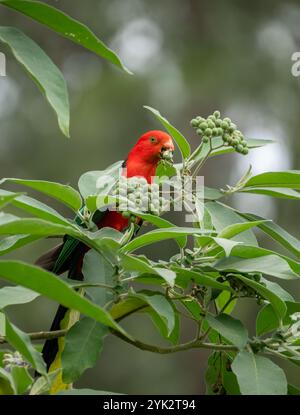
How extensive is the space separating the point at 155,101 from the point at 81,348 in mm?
9104

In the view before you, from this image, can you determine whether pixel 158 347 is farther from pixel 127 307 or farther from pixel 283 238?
pixel 283 238

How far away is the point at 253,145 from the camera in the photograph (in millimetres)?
2215

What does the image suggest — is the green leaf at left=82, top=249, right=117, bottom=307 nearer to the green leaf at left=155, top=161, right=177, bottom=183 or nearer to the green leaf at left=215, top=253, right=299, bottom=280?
the green leaf at left=215, top=253, right=299, bottom=280

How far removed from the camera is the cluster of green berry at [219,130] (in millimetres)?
1933

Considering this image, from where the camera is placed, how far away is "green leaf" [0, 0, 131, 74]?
1.56 metres

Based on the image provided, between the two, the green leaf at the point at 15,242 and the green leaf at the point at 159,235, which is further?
the green leaf at the point at 15,242

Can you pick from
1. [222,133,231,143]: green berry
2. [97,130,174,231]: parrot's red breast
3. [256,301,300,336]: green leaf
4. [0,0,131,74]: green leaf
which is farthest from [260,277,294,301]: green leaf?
[97,130,174,231]: parrot's red breast

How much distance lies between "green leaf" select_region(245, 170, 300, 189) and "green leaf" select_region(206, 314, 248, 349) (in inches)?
15.9

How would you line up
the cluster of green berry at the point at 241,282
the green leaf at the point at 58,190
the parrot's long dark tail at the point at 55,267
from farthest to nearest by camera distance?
the parrot's long dark tail at the point at 55,267
the cluster of green berry at the point at 241,282
the green leaf at the point at 58,190

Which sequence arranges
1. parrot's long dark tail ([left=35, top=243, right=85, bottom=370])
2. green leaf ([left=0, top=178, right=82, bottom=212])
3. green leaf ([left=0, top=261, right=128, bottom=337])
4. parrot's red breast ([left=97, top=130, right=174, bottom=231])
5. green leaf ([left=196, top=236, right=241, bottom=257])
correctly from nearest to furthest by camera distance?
1. green leaf ([left=0, top=261, right=128, bottom=337])
2. green leaf ([left=196, top=236, right=241, bottom=257])
3. green leaf ([left=0, top=178, right=82, bottom=212])
4. parrot's long dark tail ([left=35, top=243, right=85, bottom=370])
5. parrot's red breast ([left=97, top=130, right=174, bottom=231])

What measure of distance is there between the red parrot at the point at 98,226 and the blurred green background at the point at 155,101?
639 cm

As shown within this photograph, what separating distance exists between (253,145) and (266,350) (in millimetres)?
648

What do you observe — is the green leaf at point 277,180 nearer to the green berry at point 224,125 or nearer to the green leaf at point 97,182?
the green berry at point 224,125

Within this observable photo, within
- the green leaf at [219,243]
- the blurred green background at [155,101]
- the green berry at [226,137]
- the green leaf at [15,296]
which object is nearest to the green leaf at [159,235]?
the green leaf at [219,243]
